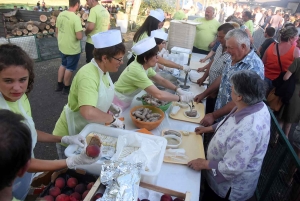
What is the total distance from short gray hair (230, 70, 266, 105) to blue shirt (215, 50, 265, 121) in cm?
86

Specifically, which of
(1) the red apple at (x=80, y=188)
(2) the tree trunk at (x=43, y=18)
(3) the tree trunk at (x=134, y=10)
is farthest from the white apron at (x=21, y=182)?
(3) the tree trunk at (x=134, y=10)

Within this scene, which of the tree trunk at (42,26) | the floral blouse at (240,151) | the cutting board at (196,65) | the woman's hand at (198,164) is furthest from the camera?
the tree trunk at (42,26)

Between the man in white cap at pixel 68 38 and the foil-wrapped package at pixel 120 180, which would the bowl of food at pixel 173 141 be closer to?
the foil-wrapped package at pixel 120 180

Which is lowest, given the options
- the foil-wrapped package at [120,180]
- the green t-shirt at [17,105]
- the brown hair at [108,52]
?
the foil-wrapped package at [120,180]

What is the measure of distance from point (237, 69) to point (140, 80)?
46.6 inches

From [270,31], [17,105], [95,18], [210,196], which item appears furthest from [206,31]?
[17,105]

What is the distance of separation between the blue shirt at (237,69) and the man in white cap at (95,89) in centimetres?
145

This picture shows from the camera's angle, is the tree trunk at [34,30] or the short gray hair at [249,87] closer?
the short gray hair at [249,87]

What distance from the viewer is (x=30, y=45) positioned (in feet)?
21.5

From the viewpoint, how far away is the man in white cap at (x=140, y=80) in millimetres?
2582

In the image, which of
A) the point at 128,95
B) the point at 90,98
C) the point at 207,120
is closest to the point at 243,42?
the point at 207,120

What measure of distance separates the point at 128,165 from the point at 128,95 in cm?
146

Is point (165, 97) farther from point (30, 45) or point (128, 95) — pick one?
point (30, 45)

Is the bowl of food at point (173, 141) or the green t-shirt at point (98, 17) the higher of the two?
the green t-shirt at point (98, 17)
